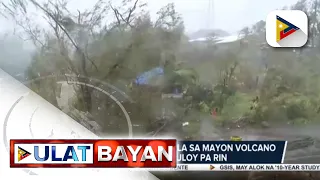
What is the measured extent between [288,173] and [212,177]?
19.7 inches

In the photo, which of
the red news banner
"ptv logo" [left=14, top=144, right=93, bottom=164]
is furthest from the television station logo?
"ptv logo" [left=14, top=144, right=93, bottom=164]

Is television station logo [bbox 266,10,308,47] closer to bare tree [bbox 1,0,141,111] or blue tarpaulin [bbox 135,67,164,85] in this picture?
blue tarpaulin [bbox 135,67,164,85]

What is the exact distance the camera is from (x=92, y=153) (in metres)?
2.20

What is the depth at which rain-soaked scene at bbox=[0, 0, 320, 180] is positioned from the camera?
2.14 metres

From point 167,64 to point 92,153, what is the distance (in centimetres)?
76

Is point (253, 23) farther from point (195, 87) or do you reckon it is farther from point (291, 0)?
point (195, 87)

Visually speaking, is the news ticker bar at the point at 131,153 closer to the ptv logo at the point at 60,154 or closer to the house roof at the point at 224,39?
the ptv logo at the point at 60,154

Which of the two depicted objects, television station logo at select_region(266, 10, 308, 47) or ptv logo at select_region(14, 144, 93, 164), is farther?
ptv logo at select_region(14, 144, 93, 164)

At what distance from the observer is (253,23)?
6.98 feet

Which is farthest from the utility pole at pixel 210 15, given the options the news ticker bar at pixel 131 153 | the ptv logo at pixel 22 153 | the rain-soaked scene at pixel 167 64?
the ptv logo at pixel 22 153

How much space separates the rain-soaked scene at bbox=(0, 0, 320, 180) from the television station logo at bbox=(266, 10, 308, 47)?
59mm

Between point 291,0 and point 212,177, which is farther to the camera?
point 212,177

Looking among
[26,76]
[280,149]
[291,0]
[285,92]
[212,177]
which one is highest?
[291,0]

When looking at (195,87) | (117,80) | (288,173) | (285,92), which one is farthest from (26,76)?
(288,173)
